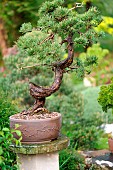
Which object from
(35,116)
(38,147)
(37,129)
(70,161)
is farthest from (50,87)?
(70,161)

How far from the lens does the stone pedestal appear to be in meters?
3.92

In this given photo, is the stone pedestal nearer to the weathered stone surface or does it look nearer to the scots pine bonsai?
the weathered stone surface

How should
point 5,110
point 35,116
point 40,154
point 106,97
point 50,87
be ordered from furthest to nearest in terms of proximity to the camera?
point 106,97 < point 5,110 < point 50,87 < point 35,116 < point 40,154

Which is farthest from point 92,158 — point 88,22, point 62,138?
point 88,22

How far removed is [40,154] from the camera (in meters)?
4.02

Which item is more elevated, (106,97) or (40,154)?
(106,97)

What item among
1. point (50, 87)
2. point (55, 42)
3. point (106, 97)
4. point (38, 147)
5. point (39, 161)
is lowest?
point (39, 161)

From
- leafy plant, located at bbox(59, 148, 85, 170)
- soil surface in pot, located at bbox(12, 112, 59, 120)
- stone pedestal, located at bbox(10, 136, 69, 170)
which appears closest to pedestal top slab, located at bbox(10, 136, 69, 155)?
stone pedestal, located at bbox(10, 136, 69, 170)

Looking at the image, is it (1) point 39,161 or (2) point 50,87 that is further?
(2) point 50,87

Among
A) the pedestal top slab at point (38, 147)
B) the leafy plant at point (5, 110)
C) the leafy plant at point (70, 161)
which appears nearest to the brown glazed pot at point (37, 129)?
the pedestal top slab at point (38, 147)

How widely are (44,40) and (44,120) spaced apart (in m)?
0.85

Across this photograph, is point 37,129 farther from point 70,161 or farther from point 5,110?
point 70,161

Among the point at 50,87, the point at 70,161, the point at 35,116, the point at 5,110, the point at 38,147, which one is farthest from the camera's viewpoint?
the point at 70,161

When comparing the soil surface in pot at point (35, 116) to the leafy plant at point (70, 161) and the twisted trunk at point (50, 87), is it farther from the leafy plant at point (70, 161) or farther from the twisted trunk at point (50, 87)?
the leafy plant at point (70, 161)
